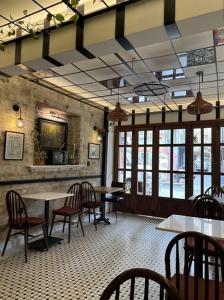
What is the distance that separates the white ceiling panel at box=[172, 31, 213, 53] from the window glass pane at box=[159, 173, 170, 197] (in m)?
3.85

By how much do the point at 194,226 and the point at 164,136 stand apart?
14.1 feet

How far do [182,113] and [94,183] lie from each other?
2949 millimetres

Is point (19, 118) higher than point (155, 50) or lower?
lower

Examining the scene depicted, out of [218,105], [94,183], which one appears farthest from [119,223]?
[218,105]

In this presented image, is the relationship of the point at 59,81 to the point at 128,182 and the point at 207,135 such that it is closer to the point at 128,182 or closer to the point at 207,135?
the point at 128,182

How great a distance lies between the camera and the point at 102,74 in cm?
428

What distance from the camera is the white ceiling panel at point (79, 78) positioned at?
4.36 metres

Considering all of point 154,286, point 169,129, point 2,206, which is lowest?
point 154,286

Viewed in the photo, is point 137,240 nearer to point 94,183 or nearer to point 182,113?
point 94,183

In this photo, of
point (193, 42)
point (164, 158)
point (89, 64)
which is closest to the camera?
point (193, 42)

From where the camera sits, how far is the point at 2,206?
395 centimetres

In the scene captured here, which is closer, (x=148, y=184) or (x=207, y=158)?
(x=207, y=158)

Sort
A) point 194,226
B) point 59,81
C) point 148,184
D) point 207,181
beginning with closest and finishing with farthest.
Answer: point 194,226
point 59,81
point 207,181
point 148,184

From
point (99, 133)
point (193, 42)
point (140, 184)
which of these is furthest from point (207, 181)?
point (193, 42)
